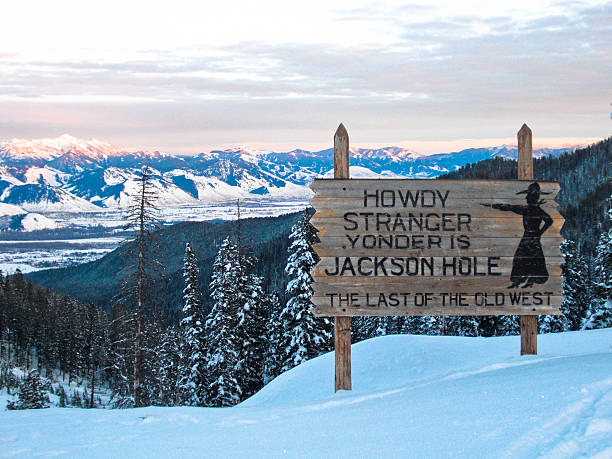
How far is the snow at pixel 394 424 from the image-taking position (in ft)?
16.2

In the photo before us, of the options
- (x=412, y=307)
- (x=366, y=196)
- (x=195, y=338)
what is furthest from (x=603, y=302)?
(x=195, y=338)

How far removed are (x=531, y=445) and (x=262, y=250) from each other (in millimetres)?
144512

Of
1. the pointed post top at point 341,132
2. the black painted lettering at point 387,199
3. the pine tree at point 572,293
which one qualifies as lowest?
the pine tree at point 572,293

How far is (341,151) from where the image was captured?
9094 millimetres

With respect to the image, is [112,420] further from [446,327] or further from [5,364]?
[5,364]

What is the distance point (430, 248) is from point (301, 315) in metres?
17.7

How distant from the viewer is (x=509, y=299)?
30.2 ft

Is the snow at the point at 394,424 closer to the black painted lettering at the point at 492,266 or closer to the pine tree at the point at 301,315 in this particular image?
the black painted lettering at the point at 492,266

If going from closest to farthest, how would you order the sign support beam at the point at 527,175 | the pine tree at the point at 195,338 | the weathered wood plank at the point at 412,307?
the weathered wood plank at the point at 412,307 < the sign support beam at the point at 527,175 < the pine tree at the point at 195,338

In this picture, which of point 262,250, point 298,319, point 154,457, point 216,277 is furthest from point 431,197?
point 262,250

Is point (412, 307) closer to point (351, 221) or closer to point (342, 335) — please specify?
point (342, 335)

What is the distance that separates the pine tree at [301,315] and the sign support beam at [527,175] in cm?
1516

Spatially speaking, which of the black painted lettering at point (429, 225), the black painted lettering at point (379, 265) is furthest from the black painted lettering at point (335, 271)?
the black painted lettering at point (429, 225)

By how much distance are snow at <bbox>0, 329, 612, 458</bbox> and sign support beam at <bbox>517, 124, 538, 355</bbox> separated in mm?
619
